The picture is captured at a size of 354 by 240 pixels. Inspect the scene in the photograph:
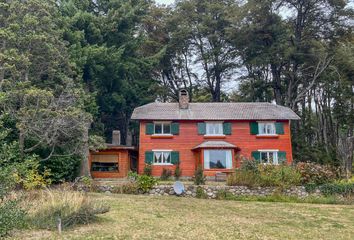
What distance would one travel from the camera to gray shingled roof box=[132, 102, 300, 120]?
2702 centimetres

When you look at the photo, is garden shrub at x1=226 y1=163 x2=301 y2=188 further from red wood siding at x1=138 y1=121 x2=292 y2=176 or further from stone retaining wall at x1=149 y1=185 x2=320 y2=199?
red wood siding at x1=138 y1=121 x2=292 y2=176

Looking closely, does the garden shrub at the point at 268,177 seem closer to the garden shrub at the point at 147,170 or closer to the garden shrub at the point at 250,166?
the garden shrub at the point at 250,166

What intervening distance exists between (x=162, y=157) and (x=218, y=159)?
4439 millimetres

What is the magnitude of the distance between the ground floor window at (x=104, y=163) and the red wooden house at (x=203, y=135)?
2188 millimetres

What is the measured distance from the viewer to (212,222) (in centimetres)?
1067

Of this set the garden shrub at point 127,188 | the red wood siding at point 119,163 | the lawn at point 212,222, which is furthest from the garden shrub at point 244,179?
the red wood siding at point 119,163

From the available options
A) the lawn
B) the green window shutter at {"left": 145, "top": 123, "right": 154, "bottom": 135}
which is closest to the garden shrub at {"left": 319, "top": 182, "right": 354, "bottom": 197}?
the lawn

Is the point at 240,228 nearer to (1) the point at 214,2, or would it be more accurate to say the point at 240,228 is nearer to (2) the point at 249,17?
(2) the point at 249,17

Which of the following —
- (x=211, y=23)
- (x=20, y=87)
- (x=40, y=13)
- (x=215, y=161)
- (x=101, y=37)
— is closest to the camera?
(x=20, y=87)

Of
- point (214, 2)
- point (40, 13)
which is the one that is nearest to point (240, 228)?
point (40, 13)

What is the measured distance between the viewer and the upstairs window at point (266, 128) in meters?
27.2

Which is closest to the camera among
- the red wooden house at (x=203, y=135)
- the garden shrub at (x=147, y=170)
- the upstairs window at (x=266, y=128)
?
the garden shrub at (x=147, y=170)

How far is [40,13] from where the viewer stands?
20516mm

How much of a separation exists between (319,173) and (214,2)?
26.0m
